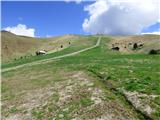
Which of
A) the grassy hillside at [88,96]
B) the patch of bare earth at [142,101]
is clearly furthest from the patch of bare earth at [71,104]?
the patch of bare earth at [142,101]

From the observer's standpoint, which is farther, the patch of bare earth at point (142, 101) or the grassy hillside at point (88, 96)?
the grassy hillside at point (88, 96)

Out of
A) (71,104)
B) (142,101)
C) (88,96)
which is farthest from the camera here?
(88,96)

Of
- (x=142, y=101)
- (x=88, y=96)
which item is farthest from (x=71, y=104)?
(x=142, y=101)

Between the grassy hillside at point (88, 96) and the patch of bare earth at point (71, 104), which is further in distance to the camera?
the grassy hillside at point (88, 96)

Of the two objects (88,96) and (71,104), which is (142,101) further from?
(71,104)

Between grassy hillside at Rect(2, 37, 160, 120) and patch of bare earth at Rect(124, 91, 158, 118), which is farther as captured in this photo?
grassy hillside at Rect(2, 37, 160, 120)

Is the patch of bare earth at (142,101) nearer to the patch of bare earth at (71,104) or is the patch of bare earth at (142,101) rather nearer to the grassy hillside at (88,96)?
the grassy hillside at (88,96)

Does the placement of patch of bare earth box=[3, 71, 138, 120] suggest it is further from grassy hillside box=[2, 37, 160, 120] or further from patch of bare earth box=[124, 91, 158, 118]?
patch of bare earth box=[124, 91, 158, 118]

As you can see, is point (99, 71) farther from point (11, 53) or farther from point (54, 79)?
point (11, 53)

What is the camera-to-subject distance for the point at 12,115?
2827 cm

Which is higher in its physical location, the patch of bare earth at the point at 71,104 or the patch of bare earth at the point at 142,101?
the patch of bare earth at the point at 142,101

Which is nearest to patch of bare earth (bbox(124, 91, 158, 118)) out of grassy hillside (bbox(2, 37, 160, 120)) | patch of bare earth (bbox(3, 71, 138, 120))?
grassy hillside (bbox(2, 37, 160, 120))

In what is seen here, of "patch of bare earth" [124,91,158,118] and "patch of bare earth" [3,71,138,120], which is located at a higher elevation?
"patch of bare earth" [124,91,158,118]

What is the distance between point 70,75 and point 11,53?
283 ft
